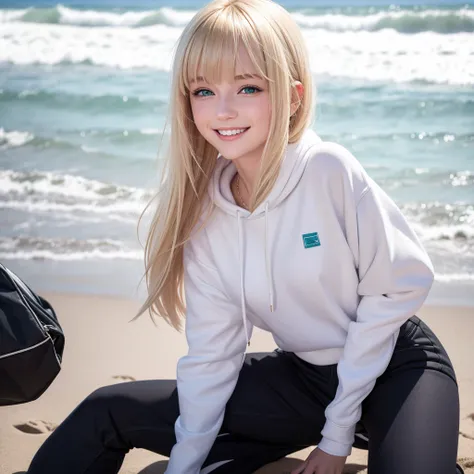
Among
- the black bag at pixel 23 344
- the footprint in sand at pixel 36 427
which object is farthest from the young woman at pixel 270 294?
the footprint in sand at pixel 36 427

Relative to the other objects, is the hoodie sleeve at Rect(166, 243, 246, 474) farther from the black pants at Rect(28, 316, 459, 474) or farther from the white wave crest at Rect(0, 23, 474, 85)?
the white wave crest at Rect(0, 23, 474, 85)

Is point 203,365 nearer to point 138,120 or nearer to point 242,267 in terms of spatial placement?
point 242,267

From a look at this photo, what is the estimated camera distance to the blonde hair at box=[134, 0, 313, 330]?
243 cm

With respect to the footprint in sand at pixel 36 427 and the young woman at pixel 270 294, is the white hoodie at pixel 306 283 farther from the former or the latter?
the footprint in sand at pixel 36 427

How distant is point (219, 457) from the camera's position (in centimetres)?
271

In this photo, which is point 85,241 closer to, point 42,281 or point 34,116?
point 42,281

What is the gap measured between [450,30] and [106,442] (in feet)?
32.5

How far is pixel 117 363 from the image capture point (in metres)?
3.95

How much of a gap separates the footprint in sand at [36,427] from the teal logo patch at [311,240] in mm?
1440

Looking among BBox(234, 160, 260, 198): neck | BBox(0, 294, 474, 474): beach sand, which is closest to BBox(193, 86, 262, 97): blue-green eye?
BBox(234, 160, 260, 198): neck

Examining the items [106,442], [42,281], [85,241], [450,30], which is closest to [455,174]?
[85,241]

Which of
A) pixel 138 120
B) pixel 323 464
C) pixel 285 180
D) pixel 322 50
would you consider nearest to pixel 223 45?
pixel 285 180

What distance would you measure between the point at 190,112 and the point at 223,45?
30 centimetres

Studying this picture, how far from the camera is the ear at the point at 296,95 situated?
2.56m
